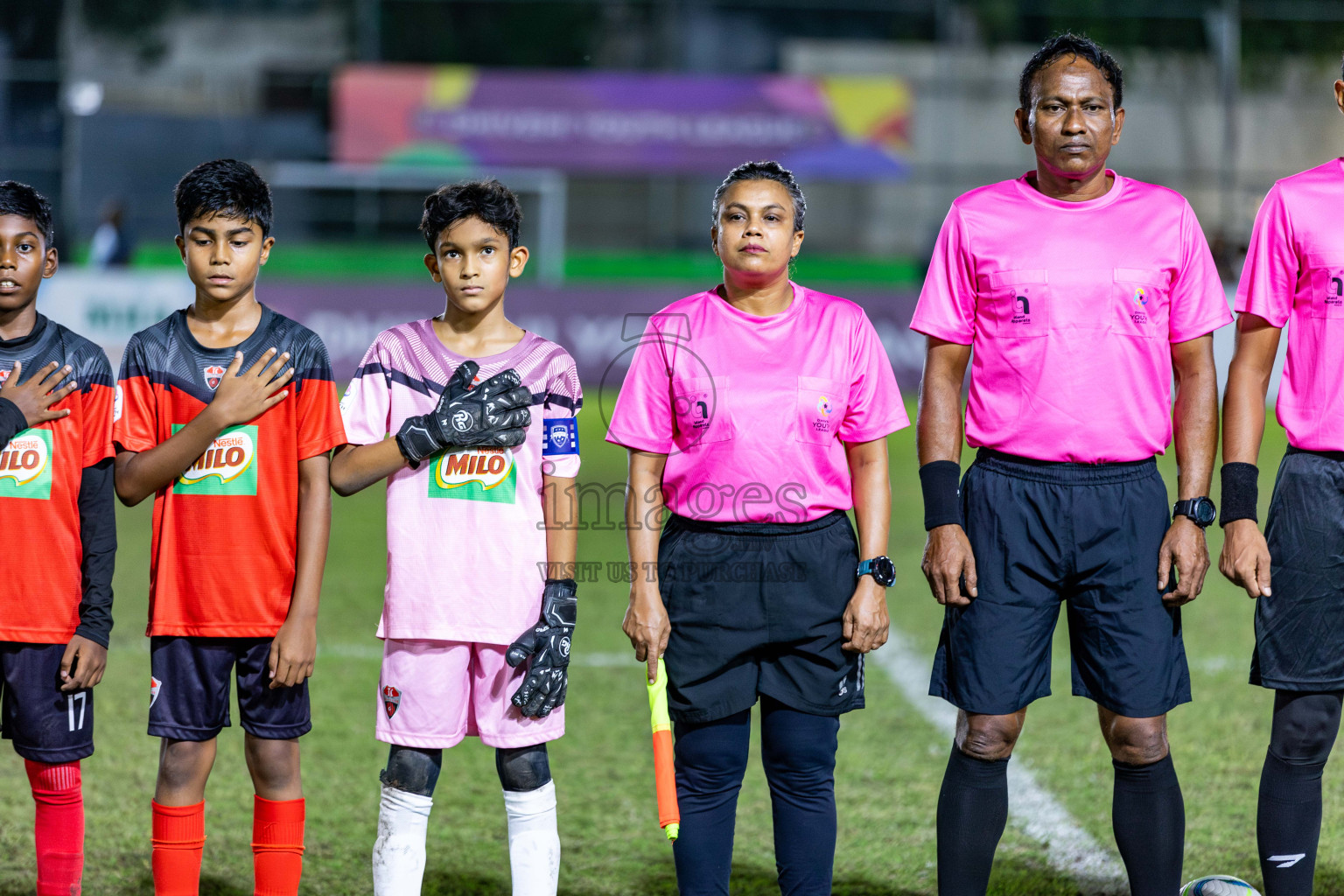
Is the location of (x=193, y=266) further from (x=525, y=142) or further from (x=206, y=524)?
(x=525, y=142)

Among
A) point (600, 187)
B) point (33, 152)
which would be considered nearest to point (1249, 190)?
point (600, 187)

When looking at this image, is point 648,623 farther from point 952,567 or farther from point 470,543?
point 952,567

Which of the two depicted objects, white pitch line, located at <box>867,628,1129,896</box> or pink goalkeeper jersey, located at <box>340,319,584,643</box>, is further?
white pitch line, located at <box>867,628,1129,896</box>

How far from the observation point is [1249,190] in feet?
68.6

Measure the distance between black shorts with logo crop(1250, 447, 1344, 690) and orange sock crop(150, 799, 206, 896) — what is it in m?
2.32

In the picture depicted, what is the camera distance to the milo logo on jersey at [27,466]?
306cm

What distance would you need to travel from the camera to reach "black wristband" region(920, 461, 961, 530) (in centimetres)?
308

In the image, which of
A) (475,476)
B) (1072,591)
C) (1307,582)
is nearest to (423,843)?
(475,476)

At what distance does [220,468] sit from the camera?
3.05 m

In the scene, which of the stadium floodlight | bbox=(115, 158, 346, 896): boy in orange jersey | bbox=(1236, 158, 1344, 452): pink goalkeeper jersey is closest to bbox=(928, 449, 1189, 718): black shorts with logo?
bbox=(1236, 158, 1344, 452): pink goalkeeper jersey

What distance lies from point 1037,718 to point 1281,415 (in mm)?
2378

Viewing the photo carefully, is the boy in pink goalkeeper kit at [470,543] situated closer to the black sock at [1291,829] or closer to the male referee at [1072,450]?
the male referee at [1072,450]

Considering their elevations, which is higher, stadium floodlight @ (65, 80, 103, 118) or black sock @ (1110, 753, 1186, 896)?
stadium floodlight @ (65, 80, 103, 118)

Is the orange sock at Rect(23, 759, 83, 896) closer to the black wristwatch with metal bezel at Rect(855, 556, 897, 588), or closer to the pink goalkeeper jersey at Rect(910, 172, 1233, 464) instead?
the black wristwatch with metal bezel at Rect(855, 556, 897, 588)
